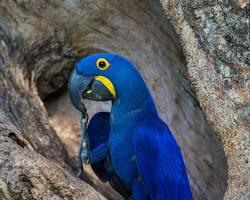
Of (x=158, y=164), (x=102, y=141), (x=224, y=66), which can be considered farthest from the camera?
(x=102, y=141)

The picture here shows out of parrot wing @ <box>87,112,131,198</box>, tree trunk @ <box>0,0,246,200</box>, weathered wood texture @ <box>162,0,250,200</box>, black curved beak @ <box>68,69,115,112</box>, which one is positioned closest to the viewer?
weathered wood texture @ <box>162,0,250,200</box>

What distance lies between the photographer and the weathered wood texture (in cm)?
310

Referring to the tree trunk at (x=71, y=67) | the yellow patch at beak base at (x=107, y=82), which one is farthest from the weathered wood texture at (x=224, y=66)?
the tree trunk at (x=71, y=67)

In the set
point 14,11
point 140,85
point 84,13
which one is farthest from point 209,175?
point 14,11

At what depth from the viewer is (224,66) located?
323cm

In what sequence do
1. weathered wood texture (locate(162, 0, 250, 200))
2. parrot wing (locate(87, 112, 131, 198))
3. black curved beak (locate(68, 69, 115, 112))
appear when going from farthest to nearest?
parrot wing (locate(87, 112, 131, 198)) → black curved beak (locate(68, 69, 115, 112)) → weathered wood texture (locate(162, 0, 250, 200))

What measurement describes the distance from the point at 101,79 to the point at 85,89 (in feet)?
0.31

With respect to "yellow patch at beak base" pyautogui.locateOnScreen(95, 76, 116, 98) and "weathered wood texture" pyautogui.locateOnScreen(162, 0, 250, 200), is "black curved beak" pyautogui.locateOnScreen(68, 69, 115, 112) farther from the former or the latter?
"weathered wood texture" pyautogui.locateOnScreen(162, 0, 250, 200)

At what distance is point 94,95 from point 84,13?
0.87 m

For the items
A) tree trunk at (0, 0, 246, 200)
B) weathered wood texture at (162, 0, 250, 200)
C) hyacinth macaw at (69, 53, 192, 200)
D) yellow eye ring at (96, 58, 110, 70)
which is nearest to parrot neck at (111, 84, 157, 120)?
hyacinth macaw at (69, 53, 192, 200)

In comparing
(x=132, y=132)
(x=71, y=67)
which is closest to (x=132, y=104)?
(x=132, y=132)

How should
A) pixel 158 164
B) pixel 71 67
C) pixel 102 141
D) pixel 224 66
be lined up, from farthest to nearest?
pixel 71 67, pixel 102 141, pixel 158 164, pixel 224 66

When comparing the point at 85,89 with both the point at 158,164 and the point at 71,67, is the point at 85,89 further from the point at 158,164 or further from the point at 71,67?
the point at 71,67

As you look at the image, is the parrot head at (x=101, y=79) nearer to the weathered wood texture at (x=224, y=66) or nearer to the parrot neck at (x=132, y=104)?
the parrot neck at (x=132, y=104)
